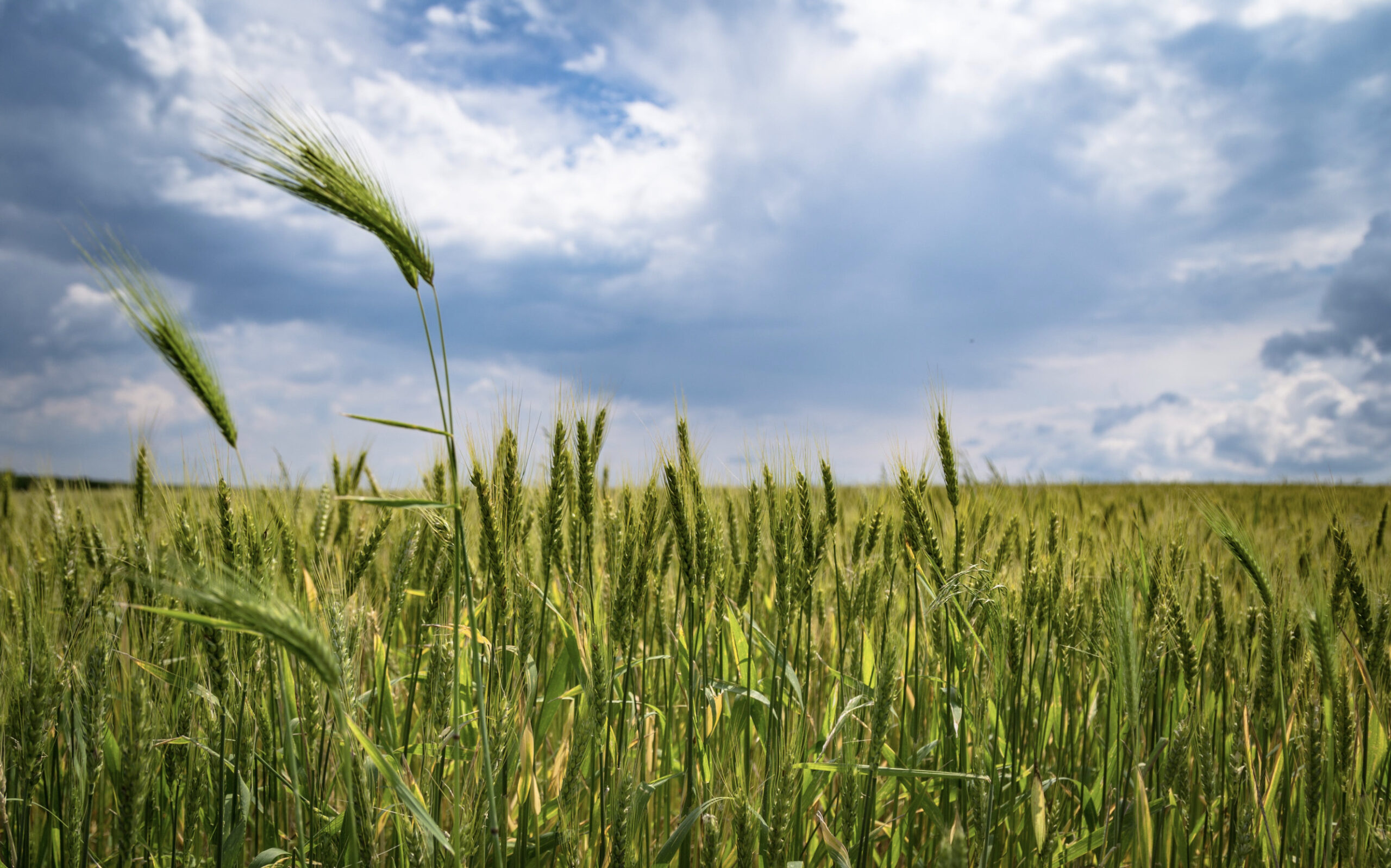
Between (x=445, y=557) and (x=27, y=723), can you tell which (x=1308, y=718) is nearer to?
(x=445, y=557)

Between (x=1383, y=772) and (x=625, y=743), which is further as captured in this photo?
(x=1383, y=772)

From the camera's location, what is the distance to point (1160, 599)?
2.24 m

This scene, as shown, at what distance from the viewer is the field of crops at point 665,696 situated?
5.13 ft

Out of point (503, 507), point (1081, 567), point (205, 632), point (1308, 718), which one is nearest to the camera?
point (205, 632)

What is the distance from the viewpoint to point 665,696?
2582 millimetres

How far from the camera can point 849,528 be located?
4.73 metres

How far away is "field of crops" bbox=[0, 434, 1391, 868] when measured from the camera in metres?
1.56

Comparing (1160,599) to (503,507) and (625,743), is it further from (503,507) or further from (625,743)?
(503,507)

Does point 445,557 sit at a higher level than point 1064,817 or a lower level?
higher

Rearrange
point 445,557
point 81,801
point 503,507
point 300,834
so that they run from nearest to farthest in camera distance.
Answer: point 300,834
point 81,801
point 503,507
point 445,557

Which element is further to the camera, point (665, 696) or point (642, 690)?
point (665, 696)

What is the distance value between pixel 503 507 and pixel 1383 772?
3.02 metres

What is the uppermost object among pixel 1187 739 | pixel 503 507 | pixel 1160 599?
pixel 503 507

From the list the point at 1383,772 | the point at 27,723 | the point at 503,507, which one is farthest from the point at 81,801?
the point at 1383,772
